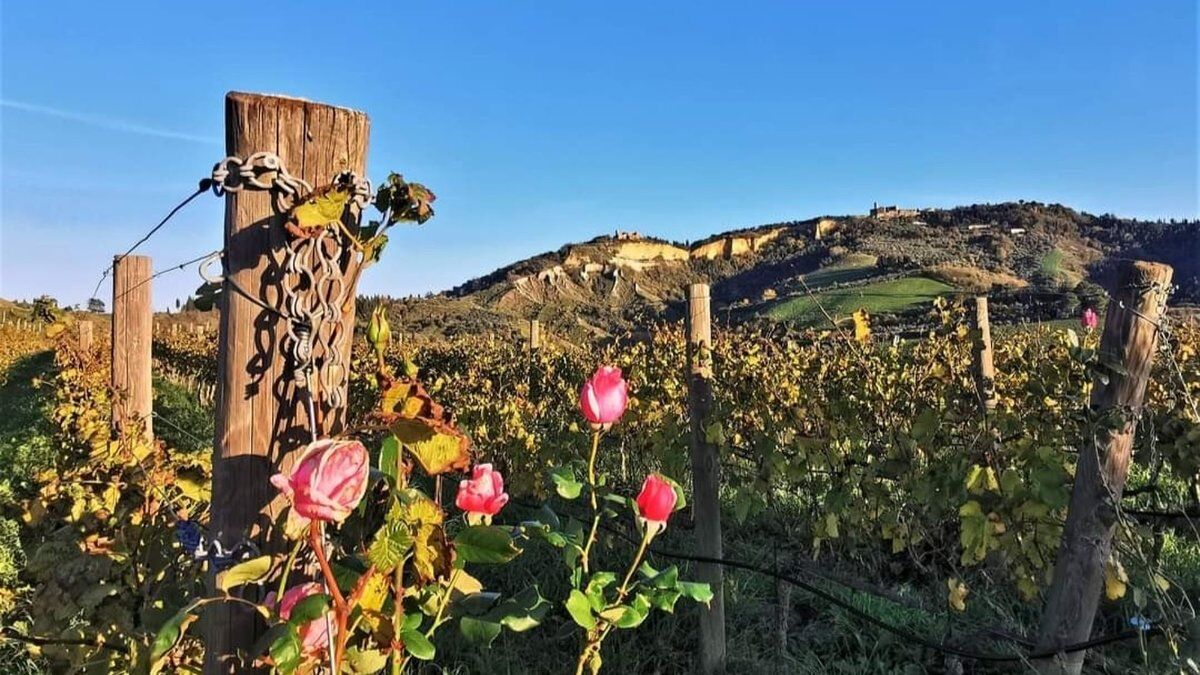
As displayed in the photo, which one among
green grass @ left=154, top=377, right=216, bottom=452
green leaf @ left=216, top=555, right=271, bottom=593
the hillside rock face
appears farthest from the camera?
the hillside rock face

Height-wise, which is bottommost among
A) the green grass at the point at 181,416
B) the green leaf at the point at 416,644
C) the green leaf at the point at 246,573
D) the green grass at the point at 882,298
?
the green grass at the point at 181,416

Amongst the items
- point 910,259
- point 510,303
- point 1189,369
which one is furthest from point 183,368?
point 910,259

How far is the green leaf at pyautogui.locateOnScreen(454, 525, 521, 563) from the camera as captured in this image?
1051mm

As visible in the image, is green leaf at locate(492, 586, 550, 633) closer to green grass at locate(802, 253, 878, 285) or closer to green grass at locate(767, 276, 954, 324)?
green grass at locate(767, 276, 954, 324)

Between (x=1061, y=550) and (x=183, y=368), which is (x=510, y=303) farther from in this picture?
(x=1061, y=550)

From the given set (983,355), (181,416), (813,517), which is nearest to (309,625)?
(813,517)

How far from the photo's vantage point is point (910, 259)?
42375 mm

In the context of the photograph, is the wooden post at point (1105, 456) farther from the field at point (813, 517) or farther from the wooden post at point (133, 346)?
the wooden post at point (133, 346)

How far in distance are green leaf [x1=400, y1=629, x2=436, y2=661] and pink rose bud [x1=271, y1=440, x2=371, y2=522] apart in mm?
266

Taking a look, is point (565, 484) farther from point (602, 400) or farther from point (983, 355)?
point (983, 355)

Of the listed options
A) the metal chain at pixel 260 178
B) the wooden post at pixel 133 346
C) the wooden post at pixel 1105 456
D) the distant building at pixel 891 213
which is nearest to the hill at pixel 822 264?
the distant building at pixel 891 213

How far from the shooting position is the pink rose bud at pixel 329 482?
0.85 metres

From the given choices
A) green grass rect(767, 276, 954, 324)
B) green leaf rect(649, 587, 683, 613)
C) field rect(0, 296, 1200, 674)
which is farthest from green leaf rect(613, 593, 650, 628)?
green grass rect(767, 276, 954, 324)

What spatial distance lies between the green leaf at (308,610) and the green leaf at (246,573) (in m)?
0.10
